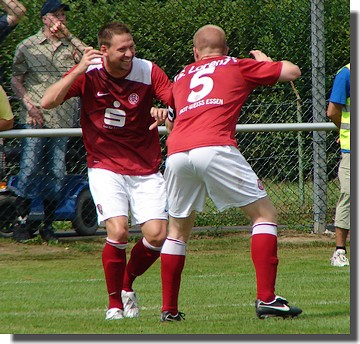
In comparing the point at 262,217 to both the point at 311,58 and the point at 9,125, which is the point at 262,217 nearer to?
the point at 9,125

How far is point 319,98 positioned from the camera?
11.4 m

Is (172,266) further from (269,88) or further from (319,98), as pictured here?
(269,88)

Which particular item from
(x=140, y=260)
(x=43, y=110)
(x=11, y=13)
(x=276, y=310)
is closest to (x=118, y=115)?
(x=140, y=260)

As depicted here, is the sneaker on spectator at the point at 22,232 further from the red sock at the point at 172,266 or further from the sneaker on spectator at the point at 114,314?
the red sock at the point at 172,266

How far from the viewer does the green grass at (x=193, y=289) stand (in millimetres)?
6375

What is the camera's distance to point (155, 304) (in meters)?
7.77

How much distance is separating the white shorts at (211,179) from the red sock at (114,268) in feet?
2.07

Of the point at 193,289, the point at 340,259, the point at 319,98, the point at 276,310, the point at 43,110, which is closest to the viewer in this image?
the point at 276,310

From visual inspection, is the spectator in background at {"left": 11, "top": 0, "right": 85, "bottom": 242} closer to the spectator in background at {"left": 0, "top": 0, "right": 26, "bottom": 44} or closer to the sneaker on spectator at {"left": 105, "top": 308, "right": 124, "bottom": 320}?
the spectator in background at {"left": 0, "top": 0, "right": 26, "bottom": 44}

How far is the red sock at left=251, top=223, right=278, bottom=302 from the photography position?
255 inches

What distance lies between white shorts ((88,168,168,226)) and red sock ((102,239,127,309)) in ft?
0.70

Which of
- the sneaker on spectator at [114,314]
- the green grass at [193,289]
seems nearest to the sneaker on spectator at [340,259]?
the green grass at [193,289]

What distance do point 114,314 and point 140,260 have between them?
1.91 ft

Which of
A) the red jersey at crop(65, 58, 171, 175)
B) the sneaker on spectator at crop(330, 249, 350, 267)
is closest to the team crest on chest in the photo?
the red jersey at crop(65, 58, 171, 175)
